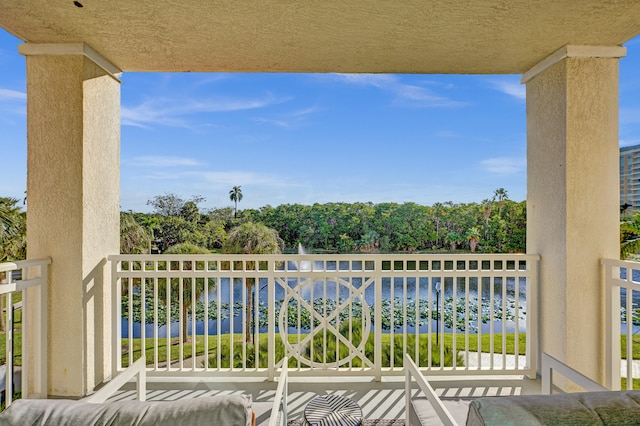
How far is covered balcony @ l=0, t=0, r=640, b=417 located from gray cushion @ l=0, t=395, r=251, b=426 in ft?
5.34

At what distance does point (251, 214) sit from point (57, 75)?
16.1 ft

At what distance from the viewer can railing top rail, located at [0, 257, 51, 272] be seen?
2321mm

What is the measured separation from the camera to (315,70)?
3.22 m

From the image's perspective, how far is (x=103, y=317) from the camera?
3.01 meters

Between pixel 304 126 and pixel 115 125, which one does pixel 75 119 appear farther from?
pixel 304 126

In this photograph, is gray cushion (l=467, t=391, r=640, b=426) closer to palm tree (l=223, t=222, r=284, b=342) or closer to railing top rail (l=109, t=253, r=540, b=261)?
railing top rail (l=109, t=253, r=540, b=261)

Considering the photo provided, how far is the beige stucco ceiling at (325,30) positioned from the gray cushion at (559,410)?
7.70 ft

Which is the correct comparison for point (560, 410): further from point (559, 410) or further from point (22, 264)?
point (22, 264)

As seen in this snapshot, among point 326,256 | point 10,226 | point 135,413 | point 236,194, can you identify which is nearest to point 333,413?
point 135,413

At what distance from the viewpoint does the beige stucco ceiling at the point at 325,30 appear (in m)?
2.32

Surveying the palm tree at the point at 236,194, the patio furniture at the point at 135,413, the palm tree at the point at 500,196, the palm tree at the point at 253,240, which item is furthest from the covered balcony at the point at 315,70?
the palm tree at the point at 236,194

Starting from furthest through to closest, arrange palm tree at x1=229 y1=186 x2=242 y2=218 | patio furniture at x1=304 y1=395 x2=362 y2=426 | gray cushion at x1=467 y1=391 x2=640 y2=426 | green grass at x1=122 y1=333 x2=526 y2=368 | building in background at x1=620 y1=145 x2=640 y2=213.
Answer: palm tree at x1=229 y1=186 x2=242 y2=218, green grass at x1=122 y1=333 x2=526 y2=368, building in background at x1=620 y1=145 x2=640 y2=213, patio furniture at x1=304 y1=395 x2=362 y2=426, gray cushion at x1=467 y1=391 x2=640 y2=426

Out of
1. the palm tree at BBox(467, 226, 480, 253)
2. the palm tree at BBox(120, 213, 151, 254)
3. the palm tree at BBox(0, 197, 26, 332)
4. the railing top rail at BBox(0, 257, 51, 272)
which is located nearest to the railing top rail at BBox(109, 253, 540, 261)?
the railing top rail at BBox(0, 257, 51, 272)

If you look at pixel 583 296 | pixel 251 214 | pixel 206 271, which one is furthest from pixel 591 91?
pixel 251 214
